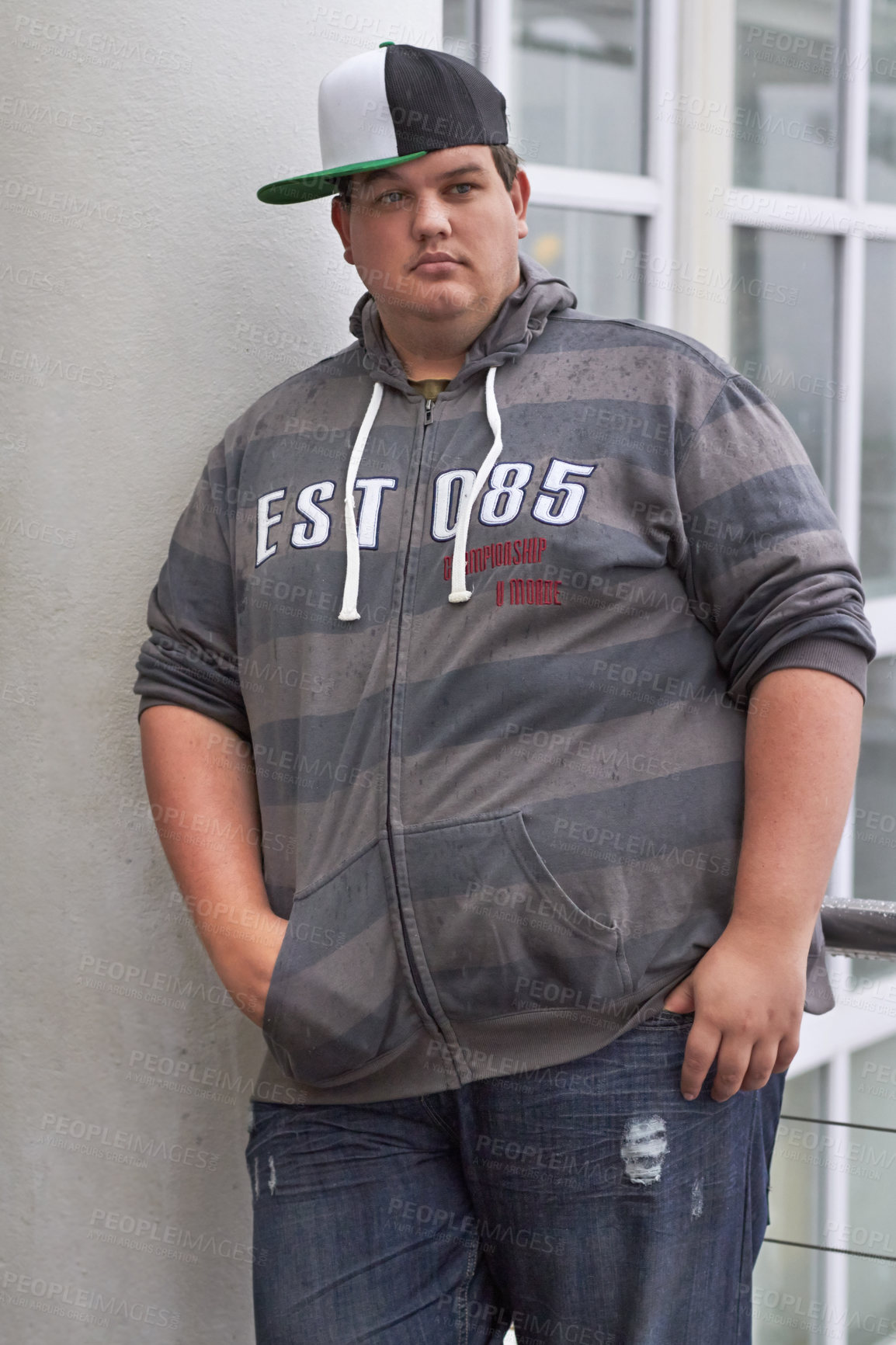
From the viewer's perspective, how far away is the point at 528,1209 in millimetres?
1396

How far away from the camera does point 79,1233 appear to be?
172 centimetres

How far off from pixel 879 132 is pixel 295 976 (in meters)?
3.24

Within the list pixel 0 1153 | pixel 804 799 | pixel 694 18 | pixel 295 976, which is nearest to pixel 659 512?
pixel 804 799

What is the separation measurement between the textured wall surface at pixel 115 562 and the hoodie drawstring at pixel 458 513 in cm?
30

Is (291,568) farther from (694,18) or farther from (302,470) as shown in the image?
(694,18)

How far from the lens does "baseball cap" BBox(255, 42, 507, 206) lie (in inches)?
58.8

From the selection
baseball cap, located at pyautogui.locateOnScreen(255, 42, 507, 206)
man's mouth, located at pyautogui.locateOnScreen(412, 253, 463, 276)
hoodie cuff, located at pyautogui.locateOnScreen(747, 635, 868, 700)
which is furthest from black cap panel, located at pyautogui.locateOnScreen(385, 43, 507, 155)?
hoodie cuff, located at pyautogui.locateOnScreen(747, 635, 868, 700)

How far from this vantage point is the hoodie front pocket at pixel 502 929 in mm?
1353

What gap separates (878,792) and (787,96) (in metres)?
1.91

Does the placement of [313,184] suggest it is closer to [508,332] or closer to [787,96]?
[508,332]

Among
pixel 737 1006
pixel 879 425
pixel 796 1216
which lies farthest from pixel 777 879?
pixel 879 425

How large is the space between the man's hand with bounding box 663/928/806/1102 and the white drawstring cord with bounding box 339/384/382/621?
1.68ft

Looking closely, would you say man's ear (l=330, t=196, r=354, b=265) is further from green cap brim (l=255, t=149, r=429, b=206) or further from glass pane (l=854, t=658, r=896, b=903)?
glass pane (l=854, t=658, r=896, b=903)

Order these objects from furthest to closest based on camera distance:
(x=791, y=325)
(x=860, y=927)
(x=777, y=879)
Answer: (x=791, y=325) < (x=860, y=927) < (x=777, y=879)
